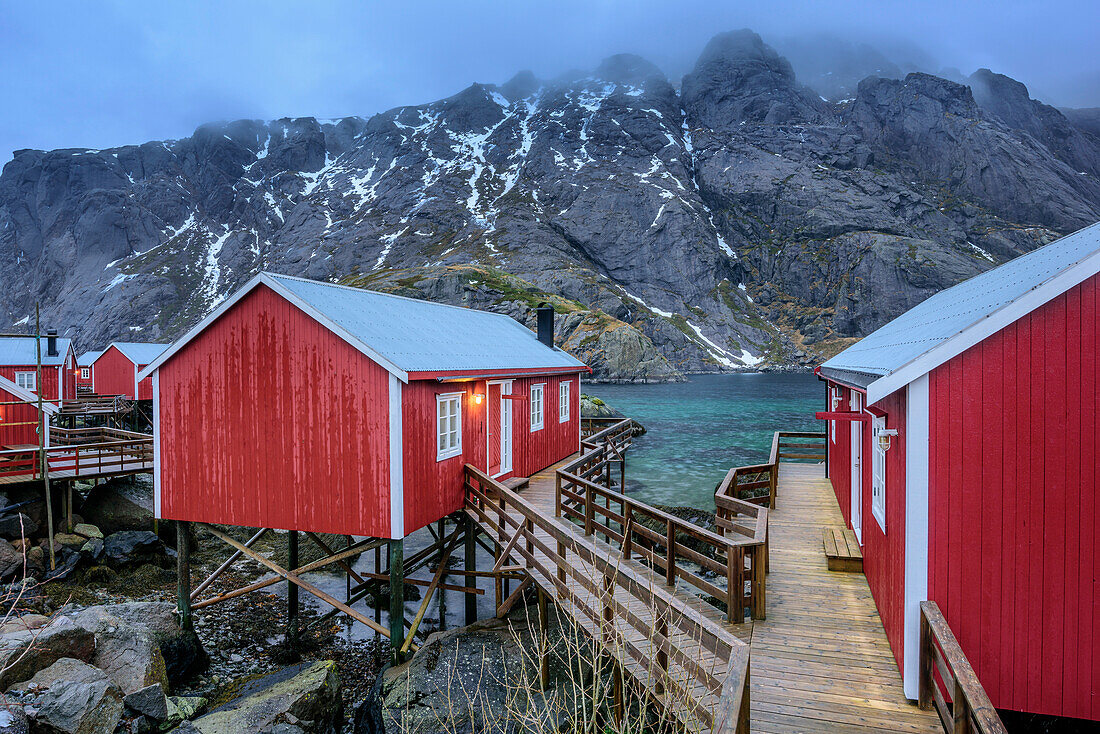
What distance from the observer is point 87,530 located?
17328mm

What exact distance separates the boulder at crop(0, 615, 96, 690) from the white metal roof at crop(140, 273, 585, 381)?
491 cm

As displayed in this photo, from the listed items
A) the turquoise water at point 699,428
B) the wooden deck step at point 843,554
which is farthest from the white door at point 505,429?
the turquoise water at point 699,428

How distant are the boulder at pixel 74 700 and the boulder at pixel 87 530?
10.6 meters

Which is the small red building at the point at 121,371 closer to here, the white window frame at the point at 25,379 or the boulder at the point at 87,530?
the white window frame at the point at 25,379

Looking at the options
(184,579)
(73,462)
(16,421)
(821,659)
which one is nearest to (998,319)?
(821,659)

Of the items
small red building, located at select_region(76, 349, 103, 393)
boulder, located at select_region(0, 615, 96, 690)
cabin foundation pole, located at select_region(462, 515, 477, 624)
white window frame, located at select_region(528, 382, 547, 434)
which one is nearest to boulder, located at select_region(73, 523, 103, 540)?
boulder, located at select_region(0, 615, 96, 690)

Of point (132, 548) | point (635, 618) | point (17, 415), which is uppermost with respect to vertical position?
point (17, 415)

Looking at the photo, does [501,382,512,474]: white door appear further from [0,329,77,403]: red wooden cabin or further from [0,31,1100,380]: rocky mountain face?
[0,31,1100,380]: rocky mountain face

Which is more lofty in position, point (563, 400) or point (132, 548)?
point (563, 400)

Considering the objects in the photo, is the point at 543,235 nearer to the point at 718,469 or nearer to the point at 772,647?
the point at 718,469

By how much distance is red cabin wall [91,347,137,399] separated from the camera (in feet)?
143

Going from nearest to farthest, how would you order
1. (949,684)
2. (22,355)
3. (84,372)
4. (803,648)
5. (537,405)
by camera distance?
(949,684) < (803,648) < (537,405) < (22,355) < (84,372)

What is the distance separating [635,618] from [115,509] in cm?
1967

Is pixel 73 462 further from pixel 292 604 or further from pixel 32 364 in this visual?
pixel 32 364
